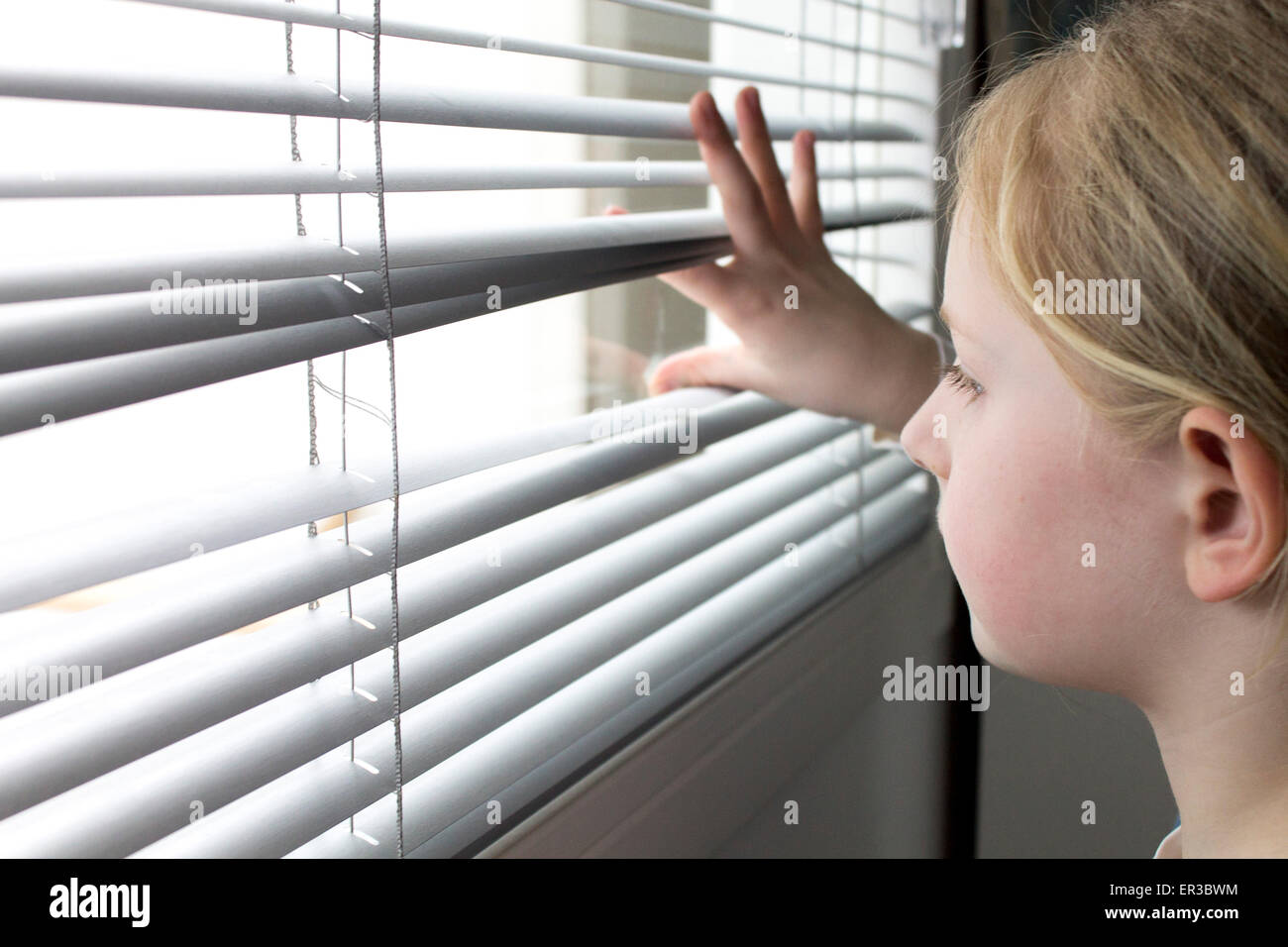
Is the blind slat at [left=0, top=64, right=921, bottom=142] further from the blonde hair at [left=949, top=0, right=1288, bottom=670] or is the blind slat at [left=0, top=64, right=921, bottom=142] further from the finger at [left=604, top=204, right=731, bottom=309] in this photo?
the blonde hair at [left=949, top=0, right=1288, bottom=670]

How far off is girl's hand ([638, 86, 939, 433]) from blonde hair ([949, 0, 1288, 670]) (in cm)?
32

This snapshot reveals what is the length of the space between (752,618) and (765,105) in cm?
60

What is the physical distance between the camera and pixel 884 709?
1.40 metres

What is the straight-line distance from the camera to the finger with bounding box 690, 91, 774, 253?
91 centimetres

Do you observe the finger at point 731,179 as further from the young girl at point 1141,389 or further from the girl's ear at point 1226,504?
the girl's ear at point 1226,504

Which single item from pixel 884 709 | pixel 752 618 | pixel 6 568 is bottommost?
pixel 884 709

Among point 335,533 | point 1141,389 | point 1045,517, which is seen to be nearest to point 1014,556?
point 1045,517

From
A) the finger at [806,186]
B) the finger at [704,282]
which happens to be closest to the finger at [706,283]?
the finger at [704,282]

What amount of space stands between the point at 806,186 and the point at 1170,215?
49 centimetres

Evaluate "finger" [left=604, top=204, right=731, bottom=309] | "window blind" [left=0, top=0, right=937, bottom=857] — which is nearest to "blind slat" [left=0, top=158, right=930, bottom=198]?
"window blind" [left=0, top=0, right=937, bottom=857]

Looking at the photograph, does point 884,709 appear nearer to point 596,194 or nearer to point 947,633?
point 947,633

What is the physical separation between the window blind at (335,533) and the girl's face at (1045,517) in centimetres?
28

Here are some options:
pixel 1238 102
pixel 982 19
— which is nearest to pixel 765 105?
pixel 982 19

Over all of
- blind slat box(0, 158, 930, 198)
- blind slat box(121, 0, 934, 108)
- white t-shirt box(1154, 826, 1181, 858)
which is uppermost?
blind slat box(121, 0, 934, 108)
